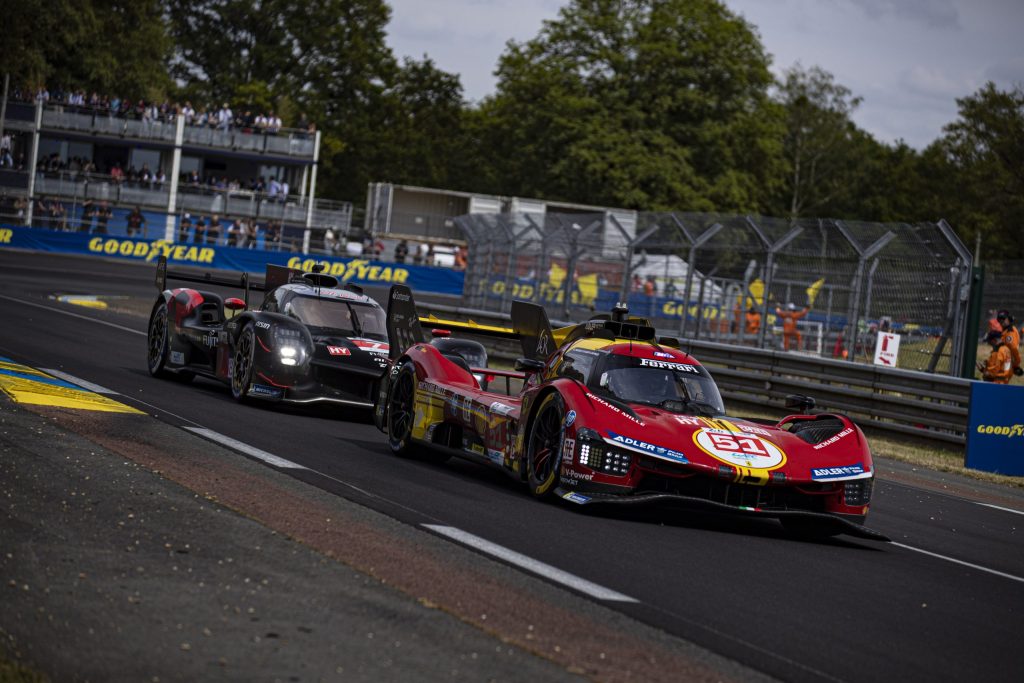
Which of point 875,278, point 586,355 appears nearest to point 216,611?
point 586,355

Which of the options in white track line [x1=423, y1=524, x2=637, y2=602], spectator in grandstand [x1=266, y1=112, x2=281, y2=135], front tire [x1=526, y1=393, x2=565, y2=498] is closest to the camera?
white track line [x1=423, y1=524, x2=637, y2=602]

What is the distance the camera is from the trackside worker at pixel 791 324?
71.6ft

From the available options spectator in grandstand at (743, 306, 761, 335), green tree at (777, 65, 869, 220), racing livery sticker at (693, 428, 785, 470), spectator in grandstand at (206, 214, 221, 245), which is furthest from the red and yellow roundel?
green tree at (777, 65, 869, 220)

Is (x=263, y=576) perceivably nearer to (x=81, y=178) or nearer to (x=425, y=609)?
(x=425, y=609)

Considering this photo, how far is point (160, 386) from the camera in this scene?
15023mm

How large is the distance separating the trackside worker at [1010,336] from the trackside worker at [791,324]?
3851mm

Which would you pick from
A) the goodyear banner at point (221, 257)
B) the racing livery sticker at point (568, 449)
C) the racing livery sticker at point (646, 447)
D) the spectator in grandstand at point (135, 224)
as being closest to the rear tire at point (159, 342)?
the racing livery sticker at point (568, 449)

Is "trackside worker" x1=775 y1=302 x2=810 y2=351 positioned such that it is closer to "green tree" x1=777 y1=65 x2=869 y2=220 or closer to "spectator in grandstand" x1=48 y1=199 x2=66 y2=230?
"spectator in grandstand" x1=48 y1=199 x2=66 y2=230

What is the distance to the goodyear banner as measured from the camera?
45.9 metres

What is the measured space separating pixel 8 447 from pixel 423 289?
41870 millimetres

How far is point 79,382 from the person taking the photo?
554 inches

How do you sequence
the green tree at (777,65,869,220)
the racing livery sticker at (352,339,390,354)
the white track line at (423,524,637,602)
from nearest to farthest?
the white track line at (423,524,637,602)
the racing livery sticker at (352,339,390,354)
the green tree at (777,65,869,220)

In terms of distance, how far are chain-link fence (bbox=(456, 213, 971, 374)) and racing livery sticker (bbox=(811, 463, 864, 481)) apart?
10.5 metres

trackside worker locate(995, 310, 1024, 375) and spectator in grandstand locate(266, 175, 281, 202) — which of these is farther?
spectator in grandstand locate(266, 175, 281, 202)
